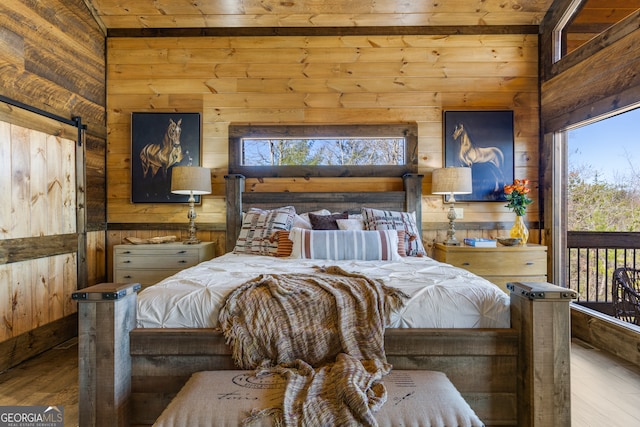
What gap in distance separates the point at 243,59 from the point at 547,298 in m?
3.42

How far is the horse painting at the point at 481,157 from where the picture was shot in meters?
3.71

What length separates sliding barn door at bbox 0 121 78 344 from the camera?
2.55m

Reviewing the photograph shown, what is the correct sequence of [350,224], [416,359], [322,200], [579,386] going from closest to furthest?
[416,359] → [579,386] → [350,224] → [322,200]

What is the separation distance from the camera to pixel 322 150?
3.78 meters

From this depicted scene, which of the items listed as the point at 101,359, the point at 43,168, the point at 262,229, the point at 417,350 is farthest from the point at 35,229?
the point at 417,350

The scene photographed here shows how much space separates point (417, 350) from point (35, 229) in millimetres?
2928

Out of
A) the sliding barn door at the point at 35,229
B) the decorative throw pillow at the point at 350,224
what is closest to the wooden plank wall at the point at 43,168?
the sliding barn door at the point at 35,229

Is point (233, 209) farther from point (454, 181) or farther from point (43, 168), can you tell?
point (454, 181)

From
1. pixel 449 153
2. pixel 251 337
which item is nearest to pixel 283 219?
pixel 251 337

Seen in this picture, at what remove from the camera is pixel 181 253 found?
3.31m

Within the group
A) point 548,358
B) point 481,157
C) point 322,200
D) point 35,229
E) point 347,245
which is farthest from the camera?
point 481,157

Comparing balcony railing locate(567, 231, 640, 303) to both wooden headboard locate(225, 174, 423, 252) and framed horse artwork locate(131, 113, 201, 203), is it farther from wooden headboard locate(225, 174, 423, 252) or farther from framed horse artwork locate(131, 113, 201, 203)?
framed horse artwork locate(131, 113, 201, 203)

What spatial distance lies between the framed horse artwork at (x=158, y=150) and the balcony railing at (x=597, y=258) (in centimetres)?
398

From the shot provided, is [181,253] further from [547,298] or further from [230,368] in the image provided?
[547,298]
